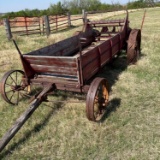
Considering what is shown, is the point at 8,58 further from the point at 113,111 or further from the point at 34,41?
the point at 113,111

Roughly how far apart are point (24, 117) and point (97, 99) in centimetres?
133

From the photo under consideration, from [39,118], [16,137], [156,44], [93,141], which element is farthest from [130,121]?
[156,44]

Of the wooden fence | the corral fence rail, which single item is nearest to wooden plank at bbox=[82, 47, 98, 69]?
Answer: the corral fence rail

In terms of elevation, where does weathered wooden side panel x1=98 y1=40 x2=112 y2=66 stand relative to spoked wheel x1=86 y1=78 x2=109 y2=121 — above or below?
above

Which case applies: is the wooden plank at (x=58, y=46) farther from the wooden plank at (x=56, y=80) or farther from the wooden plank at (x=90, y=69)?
the wooden plank at (x=90, y=69)

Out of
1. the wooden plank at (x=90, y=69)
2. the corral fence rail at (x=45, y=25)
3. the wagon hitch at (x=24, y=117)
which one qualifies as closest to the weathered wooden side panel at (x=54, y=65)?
the wooden plank at (x=90, y=69)

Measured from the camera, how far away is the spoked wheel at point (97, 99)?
376 centimetres

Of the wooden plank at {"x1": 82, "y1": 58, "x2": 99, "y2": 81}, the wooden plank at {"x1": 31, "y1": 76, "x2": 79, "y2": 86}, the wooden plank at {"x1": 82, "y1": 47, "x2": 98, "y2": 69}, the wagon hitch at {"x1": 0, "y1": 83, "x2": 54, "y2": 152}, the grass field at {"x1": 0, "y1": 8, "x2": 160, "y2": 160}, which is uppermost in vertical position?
the wooden plank at {"x1": 82, "y1": 47, "x2": 98, "y2": 69}

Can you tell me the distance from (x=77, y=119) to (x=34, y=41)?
7.21m

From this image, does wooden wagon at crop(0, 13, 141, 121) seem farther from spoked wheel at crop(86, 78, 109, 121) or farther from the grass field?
the grass field

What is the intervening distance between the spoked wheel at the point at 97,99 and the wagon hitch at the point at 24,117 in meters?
0.86

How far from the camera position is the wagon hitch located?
3.22 m

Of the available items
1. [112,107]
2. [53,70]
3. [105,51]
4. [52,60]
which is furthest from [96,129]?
[105,51]

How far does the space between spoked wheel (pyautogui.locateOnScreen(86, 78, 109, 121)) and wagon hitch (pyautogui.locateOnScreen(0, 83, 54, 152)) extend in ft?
2.83
